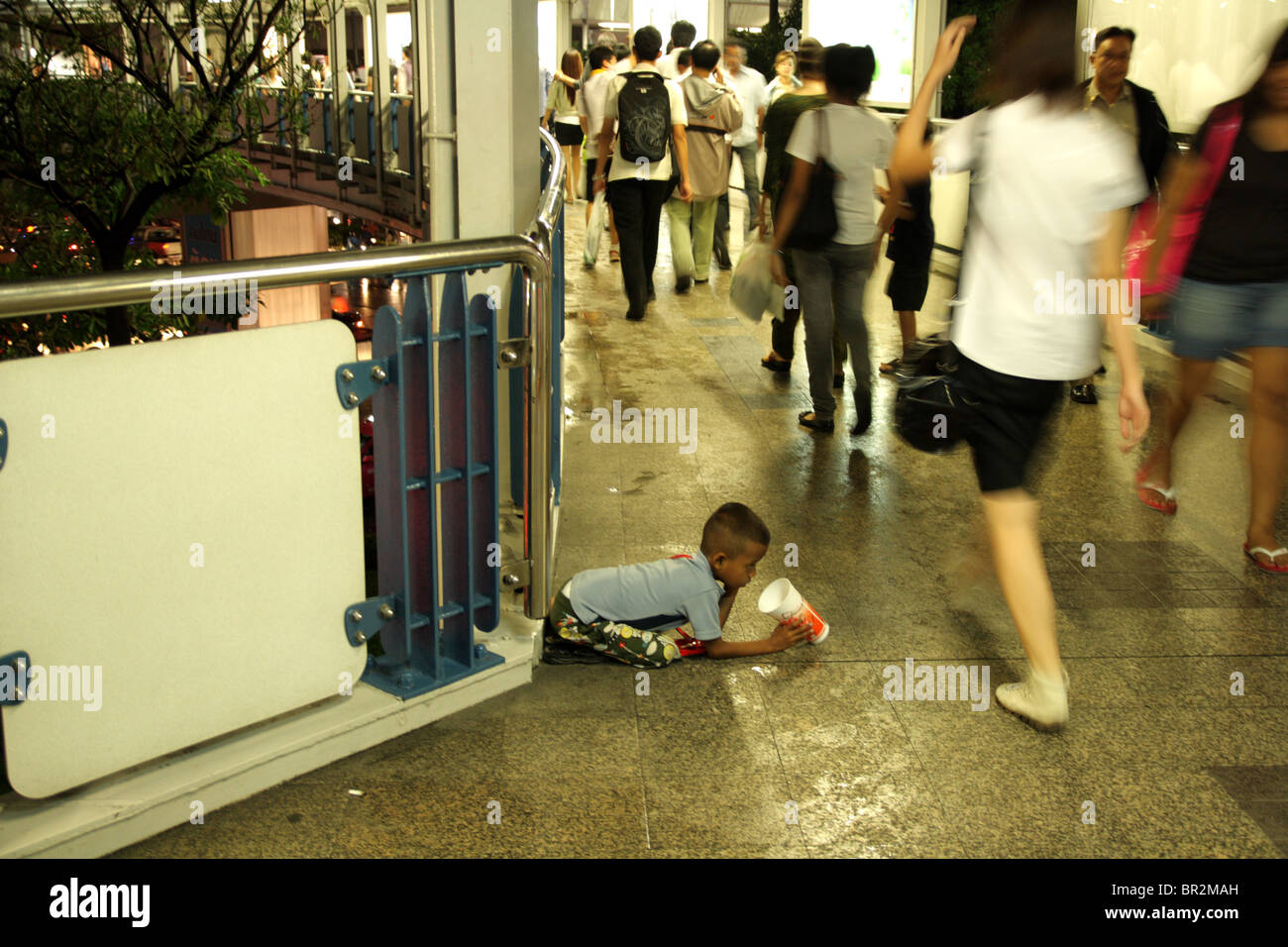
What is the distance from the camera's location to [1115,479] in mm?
5750

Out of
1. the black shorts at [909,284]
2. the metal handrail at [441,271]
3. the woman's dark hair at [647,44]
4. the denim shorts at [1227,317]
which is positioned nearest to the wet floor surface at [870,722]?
the metal handrail at [441,271]

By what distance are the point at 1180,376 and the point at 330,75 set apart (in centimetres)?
1702

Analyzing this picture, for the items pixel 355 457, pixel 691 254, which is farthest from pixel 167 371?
pixel 691 254

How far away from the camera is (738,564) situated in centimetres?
378

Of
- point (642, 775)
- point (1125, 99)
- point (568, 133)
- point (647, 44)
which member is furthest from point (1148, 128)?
point (568, 133)

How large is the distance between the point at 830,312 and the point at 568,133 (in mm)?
8208

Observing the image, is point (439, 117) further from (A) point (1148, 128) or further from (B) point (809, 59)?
(A) point (1148, 128)

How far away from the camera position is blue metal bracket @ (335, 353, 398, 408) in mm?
3082

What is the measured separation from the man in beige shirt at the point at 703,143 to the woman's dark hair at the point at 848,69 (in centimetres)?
372

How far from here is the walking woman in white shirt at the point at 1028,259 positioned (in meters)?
3.26

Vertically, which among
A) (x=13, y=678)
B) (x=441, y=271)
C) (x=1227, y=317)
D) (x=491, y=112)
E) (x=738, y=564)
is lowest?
(x=738, y=564)

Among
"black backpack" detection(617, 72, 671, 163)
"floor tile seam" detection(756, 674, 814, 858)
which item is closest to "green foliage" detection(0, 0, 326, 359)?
"black backpack" detection(617, 72, 671, 163)

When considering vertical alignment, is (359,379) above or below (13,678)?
above

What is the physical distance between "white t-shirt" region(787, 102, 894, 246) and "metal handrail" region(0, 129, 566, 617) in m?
1.83
